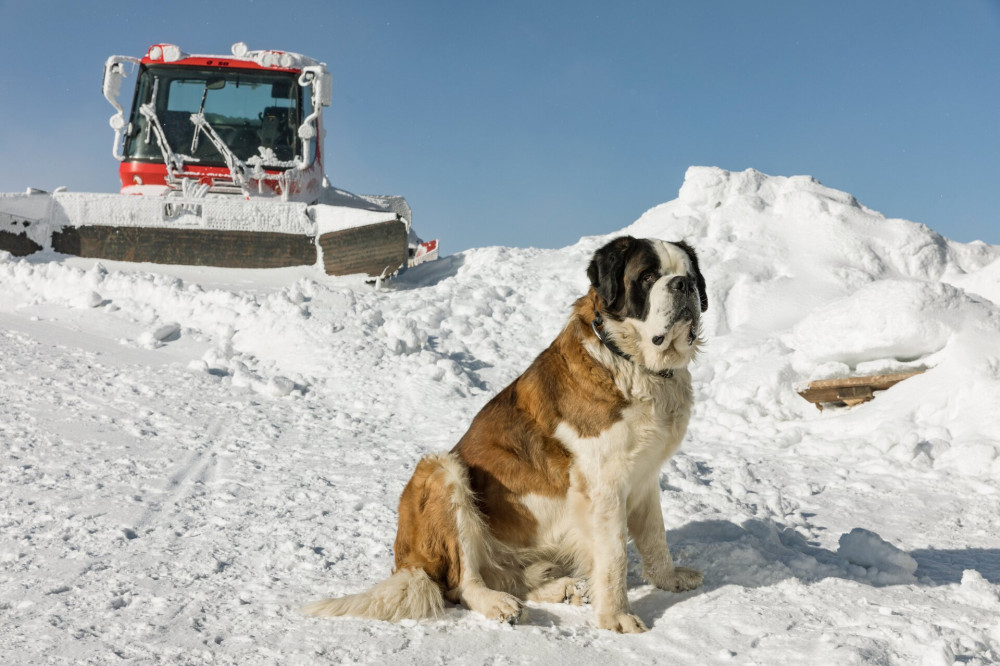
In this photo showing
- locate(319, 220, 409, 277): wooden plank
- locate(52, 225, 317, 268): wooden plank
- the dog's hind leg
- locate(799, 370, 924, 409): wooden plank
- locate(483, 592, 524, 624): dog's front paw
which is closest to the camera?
locate(483, 592, 524, 624): dog's front paw

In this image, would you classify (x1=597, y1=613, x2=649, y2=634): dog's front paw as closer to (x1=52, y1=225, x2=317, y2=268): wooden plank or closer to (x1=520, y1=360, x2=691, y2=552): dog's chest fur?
(x1=520, y1=360, x2=691, y2=552): dog's chest fur

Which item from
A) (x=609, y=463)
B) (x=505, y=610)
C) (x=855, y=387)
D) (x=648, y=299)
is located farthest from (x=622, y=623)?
(x=855, y=387)

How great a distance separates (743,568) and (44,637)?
2.75 metres

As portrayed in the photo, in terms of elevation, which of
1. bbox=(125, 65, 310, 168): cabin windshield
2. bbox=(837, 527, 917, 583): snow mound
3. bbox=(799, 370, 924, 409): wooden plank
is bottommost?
bbox=(837, 527, 917, 583): snow mound

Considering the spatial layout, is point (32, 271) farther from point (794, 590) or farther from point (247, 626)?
point (794, 590)

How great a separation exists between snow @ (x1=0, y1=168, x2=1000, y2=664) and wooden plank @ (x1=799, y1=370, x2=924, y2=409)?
6.8 inches

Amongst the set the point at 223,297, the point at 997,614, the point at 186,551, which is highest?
the point at 223,297

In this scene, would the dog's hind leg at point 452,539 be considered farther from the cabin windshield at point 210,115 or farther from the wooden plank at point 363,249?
the cabin windshield at point 210,115

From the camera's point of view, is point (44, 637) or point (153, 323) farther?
point (153, 323)

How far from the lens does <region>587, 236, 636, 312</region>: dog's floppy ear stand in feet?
10.2

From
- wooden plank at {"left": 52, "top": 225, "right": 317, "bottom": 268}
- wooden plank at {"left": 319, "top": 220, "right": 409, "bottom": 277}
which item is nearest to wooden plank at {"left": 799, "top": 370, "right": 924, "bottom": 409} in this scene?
wooden plank at {"left": 319, "top": 220, "right": 409, "bottom": 277}

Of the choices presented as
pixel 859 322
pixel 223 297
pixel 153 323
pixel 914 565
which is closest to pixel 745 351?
pixel 859 322

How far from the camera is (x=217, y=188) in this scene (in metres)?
10.7

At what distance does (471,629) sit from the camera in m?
2.92
